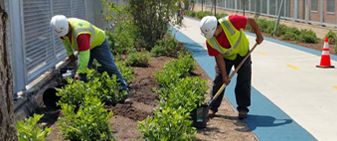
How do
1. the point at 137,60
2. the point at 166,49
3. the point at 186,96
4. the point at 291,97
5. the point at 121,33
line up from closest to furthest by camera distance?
1. the point at 186,96
2. the point at 291,97
3. the point at 137,60
4. the point at 166,49
5. the point at 121,33

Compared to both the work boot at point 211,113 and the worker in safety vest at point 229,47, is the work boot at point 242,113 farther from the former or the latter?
the work boot at point 211,113

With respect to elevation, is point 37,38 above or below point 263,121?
above

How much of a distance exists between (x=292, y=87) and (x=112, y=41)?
→ 6050mm

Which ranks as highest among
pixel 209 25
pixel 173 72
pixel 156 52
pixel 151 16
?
pixel 209 25

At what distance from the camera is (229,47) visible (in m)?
→ 7.52

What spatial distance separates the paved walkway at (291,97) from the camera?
721cm

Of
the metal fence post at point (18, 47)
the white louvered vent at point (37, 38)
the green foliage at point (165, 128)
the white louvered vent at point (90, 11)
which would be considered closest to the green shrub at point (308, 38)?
the white louvered vent at point (90, 11)

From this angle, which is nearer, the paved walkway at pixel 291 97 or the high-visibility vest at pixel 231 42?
the paved walkway at pixel 291 97

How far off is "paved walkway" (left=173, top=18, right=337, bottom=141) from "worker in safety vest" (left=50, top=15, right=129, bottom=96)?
2.47m

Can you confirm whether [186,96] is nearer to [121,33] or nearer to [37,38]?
[37,38]

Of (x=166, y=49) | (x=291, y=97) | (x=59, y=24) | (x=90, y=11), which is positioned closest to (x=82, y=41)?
(x=59, y=24)

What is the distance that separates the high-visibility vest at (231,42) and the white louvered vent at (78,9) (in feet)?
20.3

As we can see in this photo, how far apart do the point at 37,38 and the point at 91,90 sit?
3.08 m

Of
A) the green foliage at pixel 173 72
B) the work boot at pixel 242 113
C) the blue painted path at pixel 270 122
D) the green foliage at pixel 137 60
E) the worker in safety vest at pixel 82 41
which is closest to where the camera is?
the blue painted path at pixel 270 122
